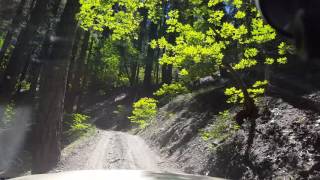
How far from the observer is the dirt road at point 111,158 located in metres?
16.5

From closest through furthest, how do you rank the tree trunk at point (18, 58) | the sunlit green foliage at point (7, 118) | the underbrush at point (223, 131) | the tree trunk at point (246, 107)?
the tree trunk at point (246, 107) → the underbrush at point (223, 131) → the tree trunk at point (18, 58) → the sunlit green foliage at point (7, 118)

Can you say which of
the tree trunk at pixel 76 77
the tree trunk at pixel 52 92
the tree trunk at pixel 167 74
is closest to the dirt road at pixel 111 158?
the tree trunk at pixel 52 92

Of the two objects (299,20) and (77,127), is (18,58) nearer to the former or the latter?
(77,127)

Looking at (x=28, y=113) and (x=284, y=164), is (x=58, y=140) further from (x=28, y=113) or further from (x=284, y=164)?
Answer: (x=28, y=113)

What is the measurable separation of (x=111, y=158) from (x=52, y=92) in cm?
572

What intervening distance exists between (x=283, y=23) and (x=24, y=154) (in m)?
22.6

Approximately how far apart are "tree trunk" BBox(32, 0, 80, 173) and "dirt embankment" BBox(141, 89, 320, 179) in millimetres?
4782

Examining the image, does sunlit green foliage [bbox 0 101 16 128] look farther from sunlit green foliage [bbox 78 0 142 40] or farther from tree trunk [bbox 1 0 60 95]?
sunlit green foliage [bbox 78 0 142 40]

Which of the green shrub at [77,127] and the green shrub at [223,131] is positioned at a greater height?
the green shrub at [223,131]

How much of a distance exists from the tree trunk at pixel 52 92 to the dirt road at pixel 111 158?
0.72 meters

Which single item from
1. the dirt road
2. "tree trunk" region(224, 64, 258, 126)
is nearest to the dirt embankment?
"tree trunk" region(224, 64, 258, 126)

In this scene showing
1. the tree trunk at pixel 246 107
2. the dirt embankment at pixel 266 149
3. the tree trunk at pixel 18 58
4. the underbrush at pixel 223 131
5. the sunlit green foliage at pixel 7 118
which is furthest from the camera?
the sunlit green foliage at pixel 7 118

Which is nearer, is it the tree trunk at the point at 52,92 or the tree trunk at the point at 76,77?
the tree trunk at the point at 52,92

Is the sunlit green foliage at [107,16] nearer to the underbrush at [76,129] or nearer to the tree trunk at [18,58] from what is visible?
the tree trunk at [18,58]
